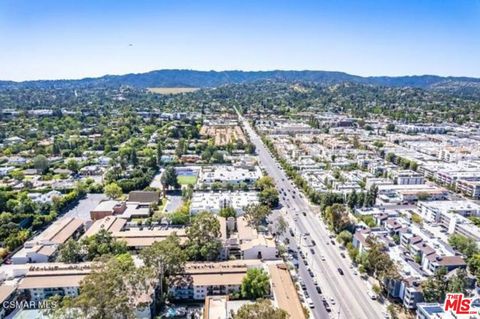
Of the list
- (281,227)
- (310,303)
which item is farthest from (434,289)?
(281,227)

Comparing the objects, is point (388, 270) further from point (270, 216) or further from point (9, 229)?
point (9, 229)

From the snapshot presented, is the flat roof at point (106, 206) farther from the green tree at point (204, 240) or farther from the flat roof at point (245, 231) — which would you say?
the flat roof at point (245, 231)

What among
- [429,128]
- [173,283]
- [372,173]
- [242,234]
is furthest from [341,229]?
[429,128]

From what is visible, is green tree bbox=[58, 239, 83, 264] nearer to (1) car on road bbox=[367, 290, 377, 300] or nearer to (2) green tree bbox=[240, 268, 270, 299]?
(2) green tree bbox=[240, 268, 270, 299]

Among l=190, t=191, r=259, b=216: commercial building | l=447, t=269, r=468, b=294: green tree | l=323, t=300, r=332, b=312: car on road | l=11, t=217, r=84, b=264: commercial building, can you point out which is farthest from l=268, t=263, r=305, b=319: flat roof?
l=11, t=217, r=84, b=264: commercial building

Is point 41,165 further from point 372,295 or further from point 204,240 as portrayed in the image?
point 372,295

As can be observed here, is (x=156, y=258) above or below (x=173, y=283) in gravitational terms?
above

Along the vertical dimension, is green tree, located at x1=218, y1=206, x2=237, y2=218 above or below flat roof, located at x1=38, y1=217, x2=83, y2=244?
above
